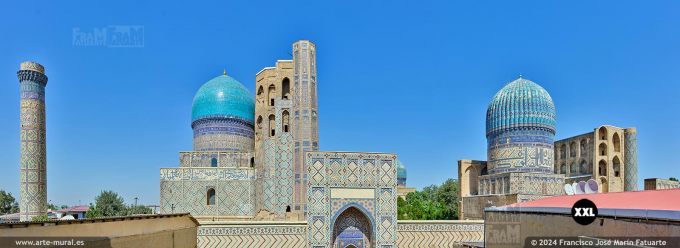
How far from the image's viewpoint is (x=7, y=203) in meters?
41.5

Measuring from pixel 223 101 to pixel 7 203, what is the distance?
27.0 metres

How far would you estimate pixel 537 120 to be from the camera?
2739 cm

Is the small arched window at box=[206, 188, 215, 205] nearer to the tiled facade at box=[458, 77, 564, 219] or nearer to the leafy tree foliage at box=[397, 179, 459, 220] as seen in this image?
the leafy tree foliage at box=[397, 179, 459, 220]

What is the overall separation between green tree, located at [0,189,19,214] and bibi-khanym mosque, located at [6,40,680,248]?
70.4ft

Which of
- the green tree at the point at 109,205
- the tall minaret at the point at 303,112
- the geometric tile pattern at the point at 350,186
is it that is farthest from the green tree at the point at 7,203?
the geometric tile pattern at the point at 350,186

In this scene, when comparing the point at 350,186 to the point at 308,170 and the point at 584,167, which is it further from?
the point at 584,167

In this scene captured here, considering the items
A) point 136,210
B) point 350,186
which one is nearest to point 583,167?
point 350,186

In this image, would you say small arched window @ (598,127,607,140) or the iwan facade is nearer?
the iwan facade

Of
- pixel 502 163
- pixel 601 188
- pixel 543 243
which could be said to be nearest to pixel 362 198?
pixel 543 243

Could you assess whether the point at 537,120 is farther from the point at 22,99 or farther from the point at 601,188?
the point at 22,99

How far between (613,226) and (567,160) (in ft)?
81.9

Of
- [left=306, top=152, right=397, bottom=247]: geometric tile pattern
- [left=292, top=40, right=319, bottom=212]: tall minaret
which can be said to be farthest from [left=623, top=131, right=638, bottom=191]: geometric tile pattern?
[left=306, top=152, right=397, bottom=247]: geometric tile pattern

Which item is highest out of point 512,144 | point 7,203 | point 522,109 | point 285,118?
point 522,109

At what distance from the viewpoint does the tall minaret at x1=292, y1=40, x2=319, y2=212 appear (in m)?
23.2
